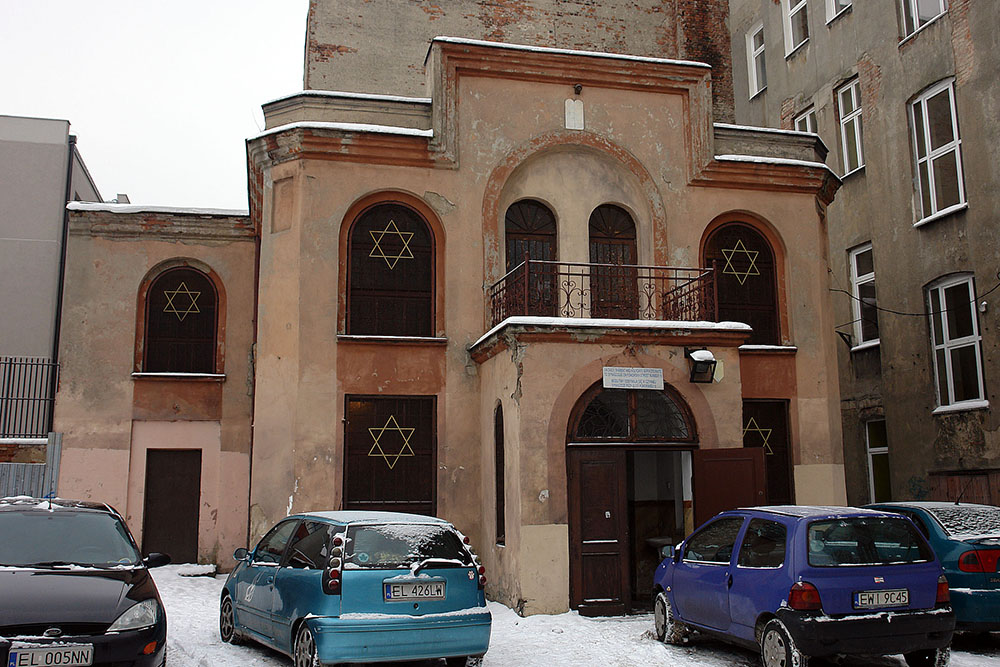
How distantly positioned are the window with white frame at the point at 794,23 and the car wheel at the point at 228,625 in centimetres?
2182

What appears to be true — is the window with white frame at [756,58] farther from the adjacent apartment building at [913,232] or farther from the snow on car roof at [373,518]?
the snow on car roof at [373,518]

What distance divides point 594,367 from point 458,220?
13.1 feet

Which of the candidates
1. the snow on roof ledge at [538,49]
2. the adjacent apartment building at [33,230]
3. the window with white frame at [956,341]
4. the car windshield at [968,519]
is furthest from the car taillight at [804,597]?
the adjacent apartment building at [33,230]

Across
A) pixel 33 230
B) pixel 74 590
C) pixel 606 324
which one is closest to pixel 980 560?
pixel 606 324

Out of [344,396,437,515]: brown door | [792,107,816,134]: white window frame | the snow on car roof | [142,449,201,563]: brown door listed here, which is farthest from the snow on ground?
[792,107,816,134]: white window frame

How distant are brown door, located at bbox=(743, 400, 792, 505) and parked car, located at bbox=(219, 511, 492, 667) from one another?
355 inches

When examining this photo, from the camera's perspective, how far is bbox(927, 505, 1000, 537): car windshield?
33.3 feet

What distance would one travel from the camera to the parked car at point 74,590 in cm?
666

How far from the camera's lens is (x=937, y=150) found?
64.6ft

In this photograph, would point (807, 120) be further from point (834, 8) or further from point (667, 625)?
point (667, 625)

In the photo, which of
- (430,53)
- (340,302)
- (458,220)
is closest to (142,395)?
(340,302)

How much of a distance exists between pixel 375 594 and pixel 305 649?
0.80 meters

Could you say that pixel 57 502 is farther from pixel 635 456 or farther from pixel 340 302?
pixel 635 456

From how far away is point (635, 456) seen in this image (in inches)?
638
